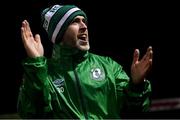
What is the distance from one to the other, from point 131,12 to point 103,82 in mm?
2313

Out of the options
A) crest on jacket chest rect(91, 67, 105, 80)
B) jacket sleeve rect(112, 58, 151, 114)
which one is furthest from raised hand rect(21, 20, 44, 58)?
jacket sleeve rect(112, 58, 151, 114)

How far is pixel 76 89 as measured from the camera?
318 cm

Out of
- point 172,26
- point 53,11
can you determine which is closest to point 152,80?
point 172,26

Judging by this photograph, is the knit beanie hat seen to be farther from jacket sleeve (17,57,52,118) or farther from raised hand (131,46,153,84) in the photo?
raised hand (131,46,153,84)

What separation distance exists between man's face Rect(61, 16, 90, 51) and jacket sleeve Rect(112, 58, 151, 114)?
0.27 metres

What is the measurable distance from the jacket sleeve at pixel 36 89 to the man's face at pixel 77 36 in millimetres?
251

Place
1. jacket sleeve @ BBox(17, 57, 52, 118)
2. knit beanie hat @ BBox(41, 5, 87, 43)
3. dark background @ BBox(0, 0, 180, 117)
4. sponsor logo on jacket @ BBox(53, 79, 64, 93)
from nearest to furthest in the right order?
1. jacket sleeve @ BBox(17, 57, 52, 118)
2. sponsor logo on jacket @ BBox(53, 79, 64, 93)
3. knit beanie hat @ BBox(41, 5, 87, 43)
4. dark background @ BBox(0, 0, 180, 117)

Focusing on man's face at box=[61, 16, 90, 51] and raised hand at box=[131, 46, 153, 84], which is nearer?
raised hand at box=[131, 46, 153, 84]

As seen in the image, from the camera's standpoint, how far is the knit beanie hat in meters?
3.33

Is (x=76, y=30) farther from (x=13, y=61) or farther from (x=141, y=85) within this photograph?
(x=13, y=61)

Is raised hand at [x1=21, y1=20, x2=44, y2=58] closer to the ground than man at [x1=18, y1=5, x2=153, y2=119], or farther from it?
farther from it

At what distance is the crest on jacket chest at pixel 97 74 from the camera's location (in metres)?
3.23

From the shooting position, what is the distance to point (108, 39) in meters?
5.54

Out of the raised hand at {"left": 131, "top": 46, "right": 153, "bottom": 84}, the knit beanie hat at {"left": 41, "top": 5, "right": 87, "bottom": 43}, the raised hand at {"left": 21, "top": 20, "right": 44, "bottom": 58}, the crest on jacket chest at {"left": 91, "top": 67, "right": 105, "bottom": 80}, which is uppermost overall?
the knit beanie hat at {"left": 41, "top": 5, "right": 87, "bottom": 43}
